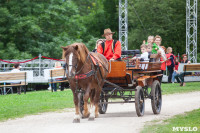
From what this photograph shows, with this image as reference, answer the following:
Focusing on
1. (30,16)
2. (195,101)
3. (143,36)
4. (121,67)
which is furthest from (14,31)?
(121,67)

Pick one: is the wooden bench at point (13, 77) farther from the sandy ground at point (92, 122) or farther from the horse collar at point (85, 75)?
the horse collar at point (85, 75)

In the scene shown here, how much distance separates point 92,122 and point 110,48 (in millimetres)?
2506

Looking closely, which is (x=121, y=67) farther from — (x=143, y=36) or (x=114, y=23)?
(x=114, y=23)

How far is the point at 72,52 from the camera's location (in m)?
10.7

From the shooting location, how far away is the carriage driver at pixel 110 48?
1241 cm

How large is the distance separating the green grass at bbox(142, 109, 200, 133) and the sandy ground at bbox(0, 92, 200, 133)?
9.4 inches

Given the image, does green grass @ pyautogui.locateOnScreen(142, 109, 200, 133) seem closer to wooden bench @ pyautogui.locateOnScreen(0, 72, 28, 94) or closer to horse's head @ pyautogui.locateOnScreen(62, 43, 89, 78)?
horse's head @ pyautogui.locateOnScreen(62, 43, 89, 78)

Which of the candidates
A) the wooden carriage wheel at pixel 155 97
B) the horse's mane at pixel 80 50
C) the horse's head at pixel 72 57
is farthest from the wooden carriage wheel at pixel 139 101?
the horse's head at pixel 72 57

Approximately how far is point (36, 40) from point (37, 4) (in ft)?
8.66

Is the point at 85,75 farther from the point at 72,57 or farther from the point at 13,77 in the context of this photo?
the point at 13,77

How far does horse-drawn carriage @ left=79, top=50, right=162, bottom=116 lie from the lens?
12.1 m

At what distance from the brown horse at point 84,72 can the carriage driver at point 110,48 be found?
544 mm

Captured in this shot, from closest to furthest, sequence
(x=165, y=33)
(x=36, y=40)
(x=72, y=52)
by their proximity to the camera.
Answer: (x=72, y=52), (x=36, y=40), (x=165, y=33)

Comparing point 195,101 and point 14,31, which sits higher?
point 14,31
